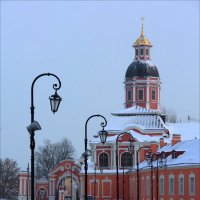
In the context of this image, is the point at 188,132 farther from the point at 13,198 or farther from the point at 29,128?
the point at 29,128

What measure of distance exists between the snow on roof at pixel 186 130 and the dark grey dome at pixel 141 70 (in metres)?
6.50

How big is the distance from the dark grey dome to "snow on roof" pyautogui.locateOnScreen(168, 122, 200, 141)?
6497 mm

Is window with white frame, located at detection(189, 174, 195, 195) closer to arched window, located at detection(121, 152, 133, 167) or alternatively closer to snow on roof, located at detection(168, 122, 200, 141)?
arched window, located at detection(121, 152, 133, 167)

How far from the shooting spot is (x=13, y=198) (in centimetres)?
11562

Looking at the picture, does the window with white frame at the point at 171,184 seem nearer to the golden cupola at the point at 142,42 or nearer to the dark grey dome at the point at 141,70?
the dark grey dome at the point at 141,70

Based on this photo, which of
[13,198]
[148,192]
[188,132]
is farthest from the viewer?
[13,198]

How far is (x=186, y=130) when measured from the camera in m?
94.6

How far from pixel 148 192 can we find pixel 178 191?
24.1ft

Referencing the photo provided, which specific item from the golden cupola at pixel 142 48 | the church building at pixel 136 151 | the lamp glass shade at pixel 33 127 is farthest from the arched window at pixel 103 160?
the lamp glass shade at pixel 33 127

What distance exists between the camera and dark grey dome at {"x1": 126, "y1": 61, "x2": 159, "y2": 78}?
95562mm

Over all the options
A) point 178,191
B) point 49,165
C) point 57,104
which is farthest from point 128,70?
point 57,104

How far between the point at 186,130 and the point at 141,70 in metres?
8.67

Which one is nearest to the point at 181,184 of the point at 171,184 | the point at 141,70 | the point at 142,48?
the point at 171,184

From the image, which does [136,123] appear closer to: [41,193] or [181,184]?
[41,193]
